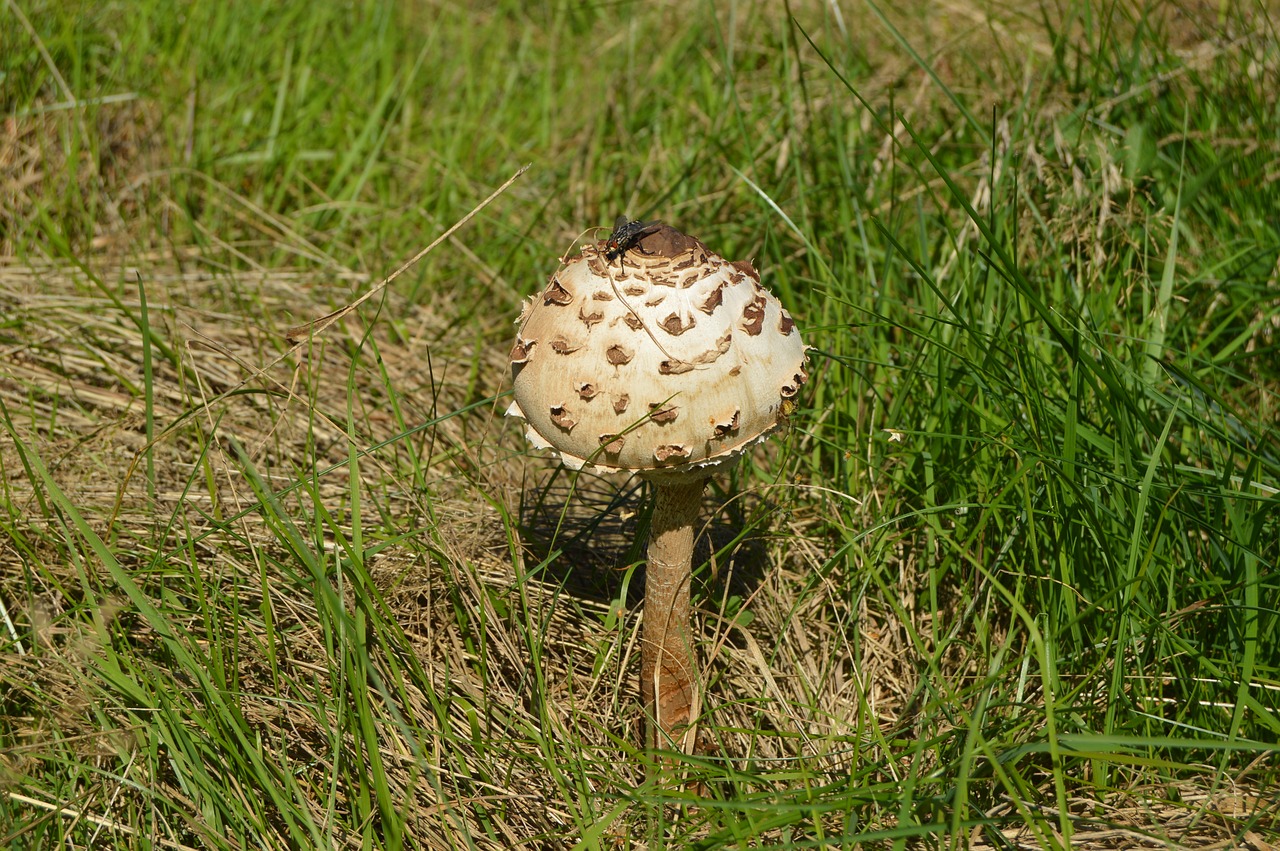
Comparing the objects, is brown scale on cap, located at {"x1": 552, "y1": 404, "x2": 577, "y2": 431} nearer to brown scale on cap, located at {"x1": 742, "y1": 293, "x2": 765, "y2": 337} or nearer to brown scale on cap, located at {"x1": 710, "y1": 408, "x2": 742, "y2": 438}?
brown scale on cap, located at {"x1": 710, "y1": 408, "x2": 742, "y2": 438}

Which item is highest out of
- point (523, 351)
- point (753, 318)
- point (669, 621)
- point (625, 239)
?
point (625, 239)

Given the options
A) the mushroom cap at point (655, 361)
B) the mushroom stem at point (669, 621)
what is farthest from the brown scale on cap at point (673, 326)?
the mushroom stem at point (669, 621)

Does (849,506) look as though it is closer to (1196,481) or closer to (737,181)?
(1196,481)

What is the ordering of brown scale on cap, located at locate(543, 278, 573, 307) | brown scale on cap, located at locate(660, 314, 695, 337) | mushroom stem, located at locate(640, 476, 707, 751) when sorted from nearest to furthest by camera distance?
brown scale on cap, located at locate(660, 314, 695, 337) < brown scale on cap, located at locate(543, 278, 573, 307) < mushroom stem, located at locate(640, 476, 707, 751)

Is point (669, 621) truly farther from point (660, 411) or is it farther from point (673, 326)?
point (673, 326)

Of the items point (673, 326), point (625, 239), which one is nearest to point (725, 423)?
point (673, 326)

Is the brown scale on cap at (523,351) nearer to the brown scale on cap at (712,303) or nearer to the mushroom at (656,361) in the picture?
the mushroom at (656,361)

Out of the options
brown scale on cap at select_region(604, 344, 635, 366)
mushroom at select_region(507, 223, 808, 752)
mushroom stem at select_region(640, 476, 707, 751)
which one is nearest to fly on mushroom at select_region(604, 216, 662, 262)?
mushroom at select_region(507, 223, 808, 752)
